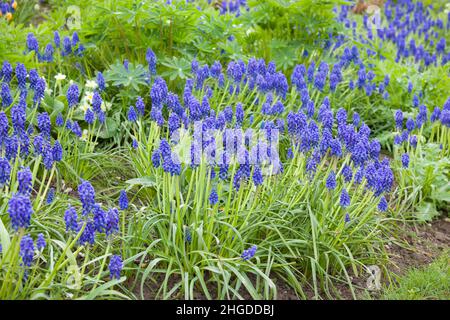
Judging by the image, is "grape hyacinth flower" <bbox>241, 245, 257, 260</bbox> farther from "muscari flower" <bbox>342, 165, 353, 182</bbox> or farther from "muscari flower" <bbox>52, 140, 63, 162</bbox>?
"muscari flower" <bbox>52, 140, 63, 162</bbox>

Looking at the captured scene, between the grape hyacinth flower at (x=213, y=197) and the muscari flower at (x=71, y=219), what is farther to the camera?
the grape hyacinth flower at (x=213, y=197)

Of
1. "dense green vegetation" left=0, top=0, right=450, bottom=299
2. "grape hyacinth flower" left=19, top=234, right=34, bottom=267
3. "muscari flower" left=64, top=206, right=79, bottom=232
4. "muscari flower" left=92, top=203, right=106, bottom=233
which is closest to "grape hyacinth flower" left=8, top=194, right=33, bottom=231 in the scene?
"dense green vegetation" left=0, top=0, right=450, bottom=299

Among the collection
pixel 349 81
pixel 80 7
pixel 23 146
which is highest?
pixel 80 7

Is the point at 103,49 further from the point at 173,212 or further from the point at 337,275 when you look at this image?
the point at 337,275

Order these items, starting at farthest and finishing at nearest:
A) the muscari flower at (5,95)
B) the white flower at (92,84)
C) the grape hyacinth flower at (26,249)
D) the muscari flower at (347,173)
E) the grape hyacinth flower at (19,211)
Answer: the white flower at (92,84) < the muscari flower at (5,95) < the muscari flower at (347,173) < the grape hyacinth flower at (26,249) < the grape hyacinth flower at (19,211)

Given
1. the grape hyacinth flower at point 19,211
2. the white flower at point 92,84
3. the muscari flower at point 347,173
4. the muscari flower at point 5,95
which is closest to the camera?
the grape hyacinth flower at point 19,211

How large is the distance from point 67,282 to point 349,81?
4252 millimetres

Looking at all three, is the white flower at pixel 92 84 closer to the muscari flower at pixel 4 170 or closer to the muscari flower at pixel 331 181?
the muscari flower at pixel 4 170

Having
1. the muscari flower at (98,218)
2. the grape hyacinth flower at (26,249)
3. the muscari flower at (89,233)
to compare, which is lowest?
the grape hyacinth flower at (26,249)

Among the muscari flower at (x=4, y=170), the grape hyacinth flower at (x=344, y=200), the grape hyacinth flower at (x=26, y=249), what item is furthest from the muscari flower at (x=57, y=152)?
the grape hyacinth flower at (x=344, y=200)

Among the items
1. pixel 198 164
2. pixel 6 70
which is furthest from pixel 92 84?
pixel 198 164

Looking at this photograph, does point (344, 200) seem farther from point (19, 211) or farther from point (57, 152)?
point (19, 211)
